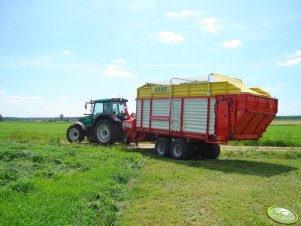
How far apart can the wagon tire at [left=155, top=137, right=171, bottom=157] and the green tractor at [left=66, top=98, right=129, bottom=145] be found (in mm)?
Result: 3374

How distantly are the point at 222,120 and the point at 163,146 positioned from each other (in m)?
3.61

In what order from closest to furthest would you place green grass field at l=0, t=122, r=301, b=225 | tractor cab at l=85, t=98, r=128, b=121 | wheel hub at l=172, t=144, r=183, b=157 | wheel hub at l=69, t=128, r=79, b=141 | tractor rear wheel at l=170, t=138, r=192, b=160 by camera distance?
1. green grass field at l=0, t=122, r=301, b=225
2. tractor rear wheel at l=170, t=138, r=192, b=160
3. wheel hub at l=172, t=144, r=183, b=157
4. tractor cab at l=85, t=98, r=128, b=121
5. wheel hub at l=69, t=128, r=79, b=141

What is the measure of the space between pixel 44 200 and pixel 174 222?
245cm

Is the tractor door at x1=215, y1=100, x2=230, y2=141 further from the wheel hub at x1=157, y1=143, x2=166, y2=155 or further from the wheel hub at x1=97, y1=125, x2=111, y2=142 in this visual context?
the wheel hub at x1=97, y1=125, x2=111, y2=142

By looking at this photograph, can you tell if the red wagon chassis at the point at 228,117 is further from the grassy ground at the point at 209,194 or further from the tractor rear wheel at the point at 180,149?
the grassy ground at the point at 209,194

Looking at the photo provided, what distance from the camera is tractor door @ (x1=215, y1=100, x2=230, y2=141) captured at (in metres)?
12.8

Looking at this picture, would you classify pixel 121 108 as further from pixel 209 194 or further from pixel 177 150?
pixel 209 194

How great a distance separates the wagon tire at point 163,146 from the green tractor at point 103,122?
3374mm

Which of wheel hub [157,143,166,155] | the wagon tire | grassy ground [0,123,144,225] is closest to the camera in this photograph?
grassy ground [0,123,144,225]

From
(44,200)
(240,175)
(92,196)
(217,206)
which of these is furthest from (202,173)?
(44,200)

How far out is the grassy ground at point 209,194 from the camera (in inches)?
260

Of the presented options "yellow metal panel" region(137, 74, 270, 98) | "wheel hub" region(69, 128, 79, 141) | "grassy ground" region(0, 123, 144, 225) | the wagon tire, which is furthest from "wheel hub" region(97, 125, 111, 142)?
"grassy ground" region(0, 123, 144, 225)

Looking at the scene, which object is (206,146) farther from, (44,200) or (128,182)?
(44,200)

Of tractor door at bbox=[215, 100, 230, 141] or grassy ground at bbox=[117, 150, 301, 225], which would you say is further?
tractor door at bbox=[215, 100, 230, 141]
